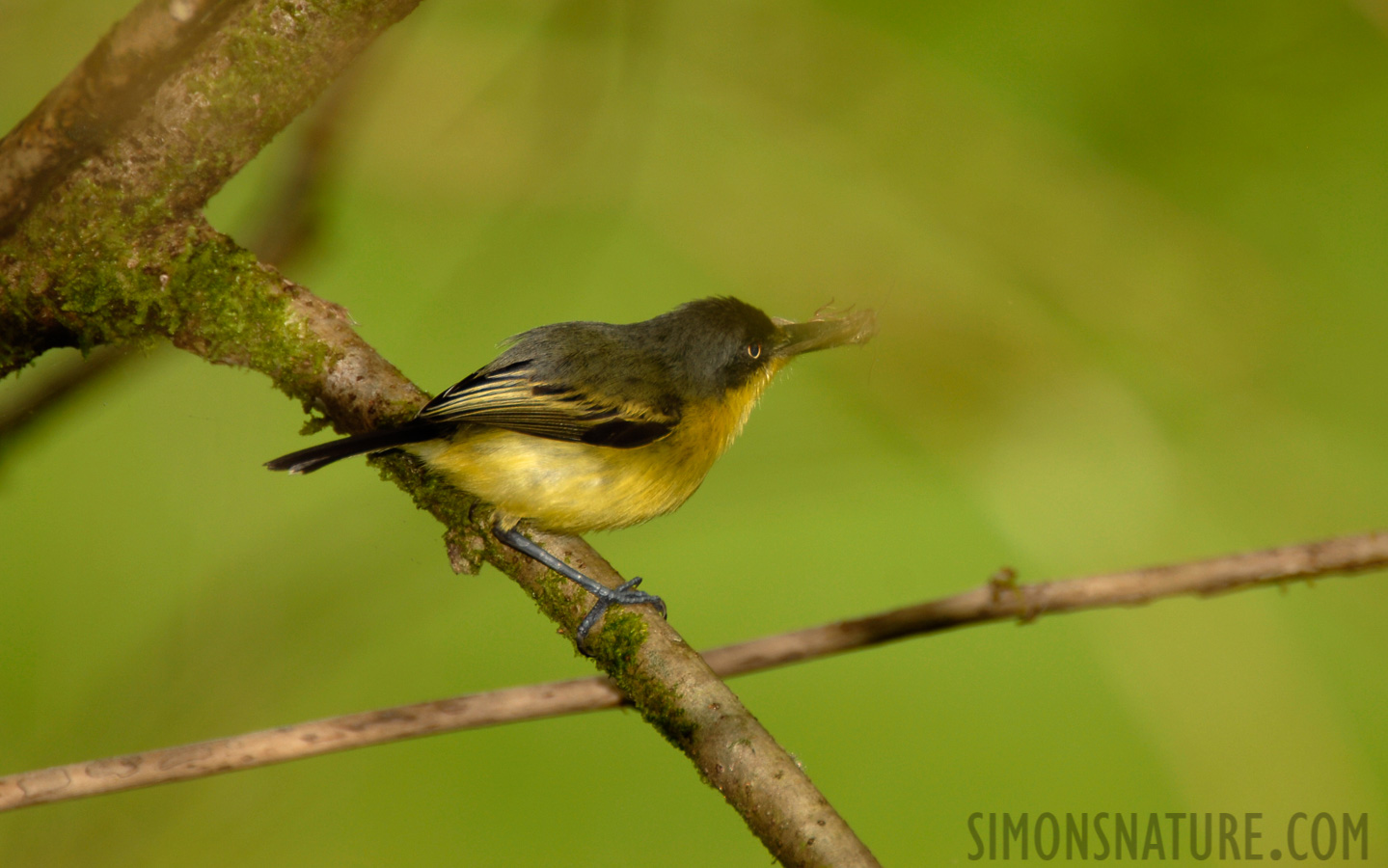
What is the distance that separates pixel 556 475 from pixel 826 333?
72 cm

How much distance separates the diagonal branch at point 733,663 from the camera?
1.35m

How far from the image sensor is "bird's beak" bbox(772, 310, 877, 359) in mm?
2172

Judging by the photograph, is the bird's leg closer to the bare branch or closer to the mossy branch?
the mossy branch

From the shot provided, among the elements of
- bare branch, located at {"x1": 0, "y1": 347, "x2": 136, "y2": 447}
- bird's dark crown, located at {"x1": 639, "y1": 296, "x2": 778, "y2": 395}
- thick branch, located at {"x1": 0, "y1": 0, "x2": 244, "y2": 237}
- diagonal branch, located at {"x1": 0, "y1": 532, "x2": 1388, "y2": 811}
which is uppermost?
bird's dark crown, located at {"x1": 639, "y1": 296, "x2": 778, "y2": 395}

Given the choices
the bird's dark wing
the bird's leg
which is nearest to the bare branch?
the bird's dark wing

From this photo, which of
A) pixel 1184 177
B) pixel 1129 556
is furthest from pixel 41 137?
pixel 1184 177

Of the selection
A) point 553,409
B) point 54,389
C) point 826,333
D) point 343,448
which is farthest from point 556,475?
point 54,389

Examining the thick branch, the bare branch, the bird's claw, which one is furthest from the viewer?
the bare branch

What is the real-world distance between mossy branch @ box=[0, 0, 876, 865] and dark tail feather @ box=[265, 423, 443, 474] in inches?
6.9

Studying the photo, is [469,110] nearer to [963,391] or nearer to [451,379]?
[451,379]

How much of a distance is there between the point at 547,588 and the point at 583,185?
55.3 inches

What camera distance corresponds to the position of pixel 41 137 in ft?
4.80

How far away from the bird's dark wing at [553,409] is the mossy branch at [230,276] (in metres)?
0.14

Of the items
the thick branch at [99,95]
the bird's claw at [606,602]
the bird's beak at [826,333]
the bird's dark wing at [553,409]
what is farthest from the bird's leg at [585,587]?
the thick branch at [99,95]
